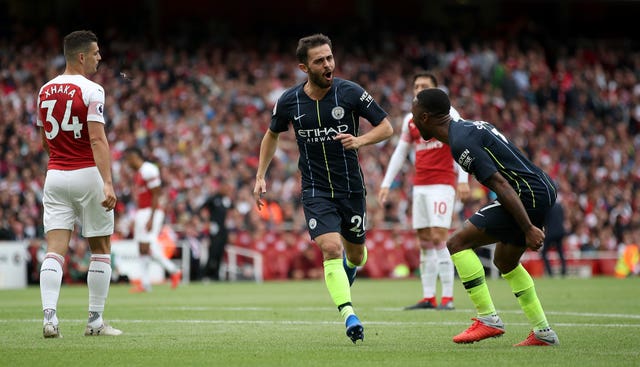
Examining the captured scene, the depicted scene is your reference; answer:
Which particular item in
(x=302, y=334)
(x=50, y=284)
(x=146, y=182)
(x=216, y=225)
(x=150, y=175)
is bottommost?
(x=302, y=334)

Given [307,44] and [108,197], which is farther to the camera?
[108,197]

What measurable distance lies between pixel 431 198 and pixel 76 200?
17.6 feet

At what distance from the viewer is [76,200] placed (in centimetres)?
942

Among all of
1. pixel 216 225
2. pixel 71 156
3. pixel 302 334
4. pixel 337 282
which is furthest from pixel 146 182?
pixel 337 282

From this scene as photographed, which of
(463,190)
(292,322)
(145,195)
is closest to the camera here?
(292,322)

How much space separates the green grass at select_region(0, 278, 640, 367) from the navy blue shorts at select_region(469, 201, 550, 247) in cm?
88

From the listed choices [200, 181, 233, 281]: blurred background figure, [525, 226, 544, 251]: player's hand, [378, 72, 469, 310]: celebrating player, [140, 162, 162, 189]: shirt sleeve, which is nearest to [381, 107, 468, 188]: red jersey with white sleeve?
[378, 72, 469, 310]: celebrating player

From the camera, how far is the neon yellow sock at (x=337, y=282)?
27.9ft

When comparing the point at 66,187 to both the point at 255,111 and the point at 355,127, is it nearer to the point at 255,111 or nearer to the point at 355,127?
the point at 355,127

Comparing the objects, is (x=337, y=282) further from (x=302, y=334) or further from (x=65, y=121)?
(x=65, y=121)

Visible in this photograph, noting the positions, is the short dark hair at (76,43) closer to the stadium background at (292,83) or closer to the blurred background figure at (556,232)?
the stadium background at (292,83)

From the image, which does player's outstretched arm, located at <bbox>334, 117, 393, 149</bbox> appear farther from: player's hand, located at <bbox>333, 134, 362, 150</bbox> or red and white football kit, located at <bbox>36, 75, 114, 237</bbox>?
red and white football kit, located at <bbox>36, 75, 114, 237</bbox>

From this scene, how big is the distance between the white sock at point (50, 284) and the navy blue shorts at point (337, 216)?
7.33 feet

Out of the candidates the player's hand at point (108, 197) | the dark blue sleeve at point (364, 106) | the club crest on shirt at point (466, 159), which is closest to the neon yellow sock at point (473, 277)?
the club crest on shirt at point (466, 159)
